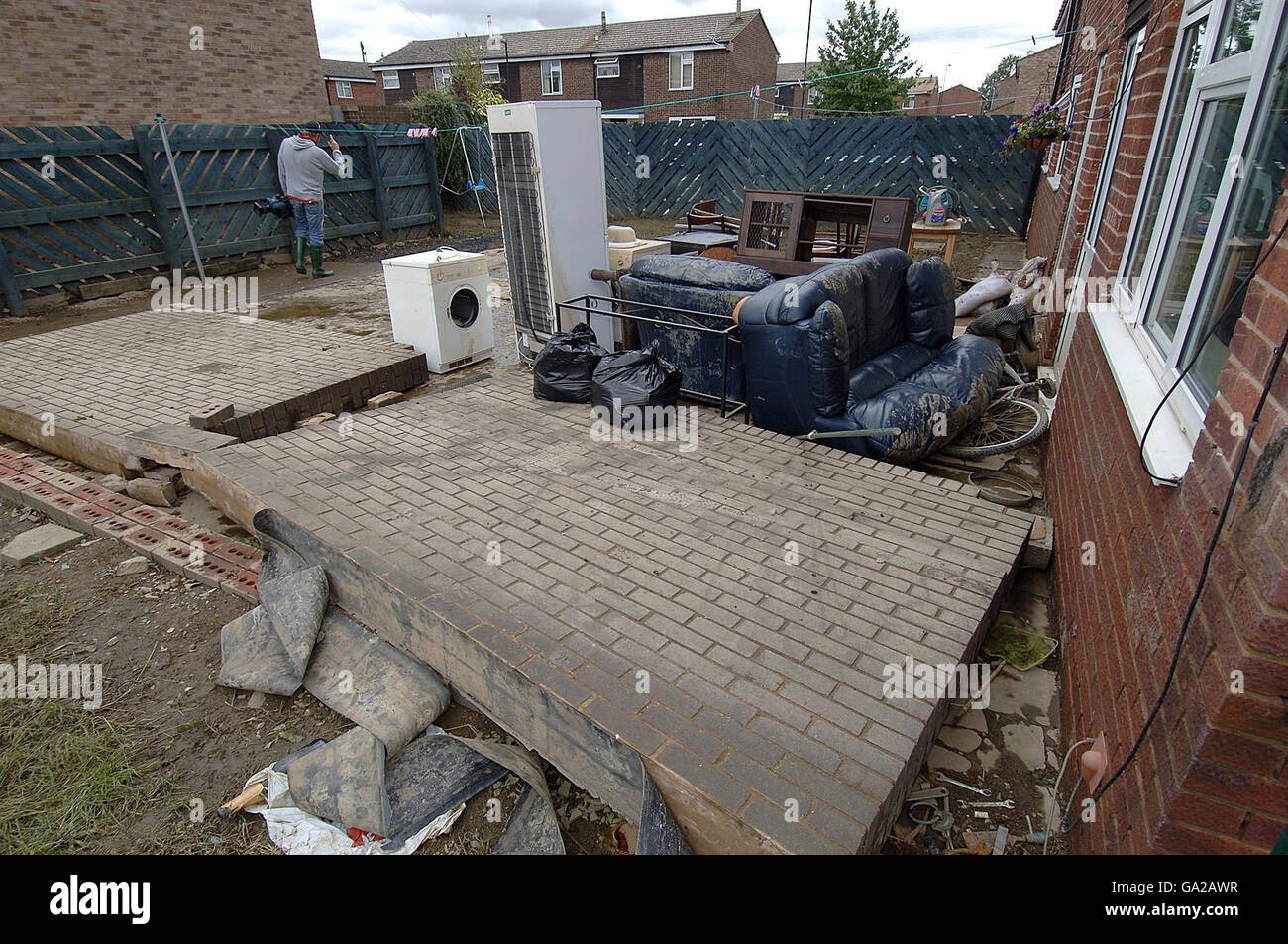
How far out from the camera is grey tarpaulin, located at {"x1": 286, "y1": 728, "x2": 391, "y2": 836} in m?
2.58

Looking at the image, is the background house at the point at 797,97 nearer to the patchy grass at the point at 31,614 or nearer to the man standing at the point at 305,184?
the man standing at the point at 305,184

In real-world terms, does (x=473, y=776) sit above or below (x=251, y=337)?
below

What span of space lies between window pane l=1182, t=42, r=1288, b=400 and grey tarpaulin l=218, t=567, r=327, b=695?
3682 mm

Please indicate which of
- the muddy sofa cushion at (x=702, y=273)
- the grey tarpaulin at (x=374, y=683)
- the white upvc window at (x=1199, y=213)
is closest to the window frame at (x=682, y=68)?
the muddy sofa cushion at (x=702, y=273)

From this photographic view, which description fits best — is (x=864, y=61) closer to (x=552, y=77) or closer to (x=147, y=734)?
(x=552, y=77)

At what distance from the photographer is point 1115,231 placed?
12.3 feet

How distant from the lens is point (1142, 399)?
2.45m

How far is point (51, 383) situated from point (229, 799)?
16.6 ft

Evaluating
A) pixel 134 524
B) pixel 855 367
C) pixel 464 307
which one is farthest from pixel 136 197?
pixel 855 367

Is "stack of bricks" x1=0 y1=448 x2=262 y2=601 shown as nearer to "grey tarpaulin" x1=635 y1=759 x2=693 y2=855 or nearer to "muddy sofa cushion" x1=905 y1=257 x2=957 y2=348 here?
"grey tarpaulin" x1=635 y1=759 x2=693 y2=855

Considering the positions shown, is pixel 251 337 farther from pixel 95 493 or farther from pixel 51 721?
pixel 51 721

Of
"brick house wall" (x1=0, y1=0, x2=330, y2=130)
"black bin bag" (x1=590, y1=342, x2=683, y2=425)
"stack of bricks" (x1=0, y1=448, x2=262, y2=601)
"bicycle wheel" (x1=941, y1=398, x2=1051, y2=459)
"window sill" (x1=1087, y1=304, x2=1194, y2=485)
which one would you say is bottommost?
"stack of bricks" (x1=0, y1=448, x2=262, y2=601)

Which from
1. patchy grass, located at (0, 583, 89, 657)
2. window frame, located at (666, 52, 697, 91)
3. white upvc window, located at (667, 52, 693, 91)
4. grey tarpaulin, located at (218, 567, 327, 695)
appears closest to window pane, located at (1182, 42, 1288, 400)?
grey tarpaulin, located at (218, 567, 327, 695)
